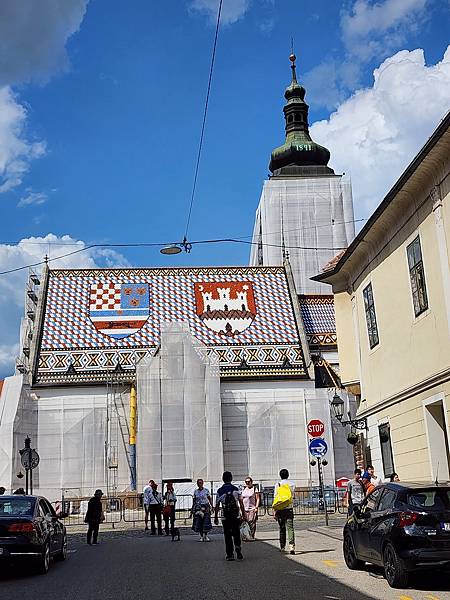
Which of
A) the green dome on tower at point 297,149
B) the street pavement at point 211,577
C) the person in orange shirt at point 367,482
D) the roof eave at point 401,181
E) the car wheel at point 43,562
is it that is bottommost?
the street pavement at point 211,577

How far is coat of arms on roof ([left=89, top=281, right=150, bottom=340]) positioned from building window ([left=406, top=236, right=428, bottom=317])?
97.6 feet

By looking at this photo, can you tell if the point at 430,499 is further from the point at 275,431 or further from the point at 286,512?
the point at 275,431

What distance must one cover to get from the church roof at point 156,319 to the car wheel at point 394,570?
33.3 metres

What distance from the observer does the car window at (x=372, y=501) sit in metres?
12.6

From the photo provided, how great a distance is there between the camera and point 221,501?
15.6m

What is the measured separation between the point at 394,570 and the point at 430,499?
1.13 m

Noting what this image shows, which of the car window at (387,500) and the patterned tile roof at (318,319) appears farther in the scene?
the patterned tile roof at (318,319)

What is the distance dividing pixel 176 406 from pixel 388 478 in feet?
73.1

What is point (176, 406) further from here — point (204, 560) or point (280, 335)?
point (204, 560)

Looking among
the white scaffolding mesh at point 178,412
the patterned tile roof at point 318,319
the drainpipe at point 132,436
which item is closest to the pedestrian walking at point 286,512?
the white scaffolding mesh at point 178,412

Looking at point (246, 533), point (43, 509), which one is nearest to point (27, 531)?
point (43, 509)

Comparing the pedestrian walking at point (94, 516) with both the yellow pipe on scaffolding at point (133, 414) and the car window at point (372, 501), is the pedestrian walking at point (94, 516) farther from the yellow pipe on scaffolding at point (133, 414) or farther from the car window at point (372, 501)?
the yellow pipe on scaffolding at point (133, 414)

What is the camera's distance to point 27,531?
1373 centimetres

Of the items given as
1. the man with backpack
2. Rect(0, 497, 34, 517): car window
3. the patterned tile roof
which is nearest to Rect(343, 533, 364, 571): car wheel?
the man with backpack
